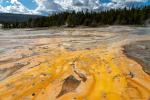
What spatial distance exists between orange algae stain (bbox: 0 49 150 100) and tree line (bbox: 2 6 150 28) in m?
53.4

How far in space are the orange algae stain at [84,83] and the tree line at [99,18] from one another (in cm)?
5342

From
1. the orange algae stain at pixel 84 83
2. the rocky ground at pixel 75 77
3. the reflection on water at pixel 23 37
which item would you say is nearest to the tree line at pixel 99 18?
the reflection on water at pixel 23 37

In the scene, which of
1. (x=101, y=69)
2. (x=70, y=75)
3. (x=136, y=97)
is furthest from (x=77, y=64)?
(x=136, y=97)

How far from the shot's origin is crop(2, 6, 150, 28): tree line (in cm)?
7138

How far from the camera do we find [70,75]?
39.0ft

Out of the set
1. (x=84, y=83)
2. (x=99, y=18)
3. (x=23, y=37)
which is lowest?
(x=23, y=37)

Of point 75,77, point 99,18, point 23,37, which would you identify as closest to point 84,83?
point 75,77

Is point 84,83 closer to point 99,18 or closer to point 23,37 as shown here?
point 23,37

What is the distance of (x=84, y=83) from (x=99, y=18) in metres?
68.6

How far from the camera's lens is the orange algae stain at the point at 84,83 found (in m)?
9.27

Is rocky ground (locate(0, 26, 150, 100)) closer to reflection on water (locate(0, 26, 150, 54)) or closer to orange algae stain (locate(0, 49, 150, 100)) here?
orange algae stain (locate(0, 49, 150, 100))

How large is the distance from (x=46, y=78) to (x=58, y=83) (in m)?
0.84

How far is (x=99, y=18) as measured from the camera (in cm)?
7850

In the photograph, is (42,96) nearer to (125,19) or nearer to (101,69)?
(101,69)
